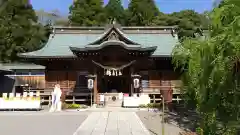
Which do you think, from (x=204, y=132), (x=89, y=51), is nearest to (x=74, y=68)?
(x=89, y=51)

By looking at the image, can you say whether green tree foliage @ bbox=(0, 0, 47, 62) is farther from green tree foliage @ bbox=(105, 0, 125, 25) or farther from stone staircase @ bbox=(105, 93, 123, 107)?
stone staircase @ bbox=(105, 93, 123, 107)

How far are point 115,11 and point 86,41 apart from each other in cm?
2854

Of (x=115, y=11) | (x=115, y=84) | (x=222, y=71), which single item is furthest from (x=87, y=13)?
(x=222, y=71)

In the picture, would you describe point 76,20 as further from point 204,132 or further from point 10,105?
point 204,132

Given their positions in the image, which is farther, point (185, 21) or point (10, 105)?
point (185, 21)

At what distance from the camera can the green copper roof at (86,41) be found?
87.9ft

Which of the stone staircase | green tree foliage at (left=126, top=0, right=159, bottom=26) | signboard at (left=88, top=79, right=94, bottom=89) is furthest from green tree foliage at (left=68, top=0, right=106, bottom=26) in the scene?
the stone staircase

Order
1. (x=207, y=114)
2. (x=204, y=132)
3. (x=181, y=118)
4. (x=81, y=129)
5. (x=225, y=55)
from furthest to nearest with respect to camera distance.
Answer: (x=181, y=118)
(x=81, y=129)
(x=204, y=132)
(x=207, y=114)
(x=225, y=55)

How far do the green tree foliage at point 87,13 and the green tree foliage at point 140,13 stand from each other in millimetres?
5239

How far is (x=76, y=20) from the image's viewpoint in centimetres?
5303

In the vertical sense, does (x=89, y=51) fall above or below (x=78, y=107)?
above

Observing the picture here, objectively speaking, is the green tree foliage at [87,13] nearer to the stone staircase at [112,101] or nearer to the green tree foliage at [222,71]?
the stone staircase at [112,101]

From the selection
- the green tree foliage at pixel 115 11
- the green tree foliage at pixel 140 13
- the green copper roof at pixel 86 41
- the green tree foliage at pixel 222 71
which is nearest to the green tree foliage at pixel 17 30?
the green copper roof at pixel 86 41

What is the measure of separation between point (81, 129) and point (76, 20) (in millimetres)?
42662
